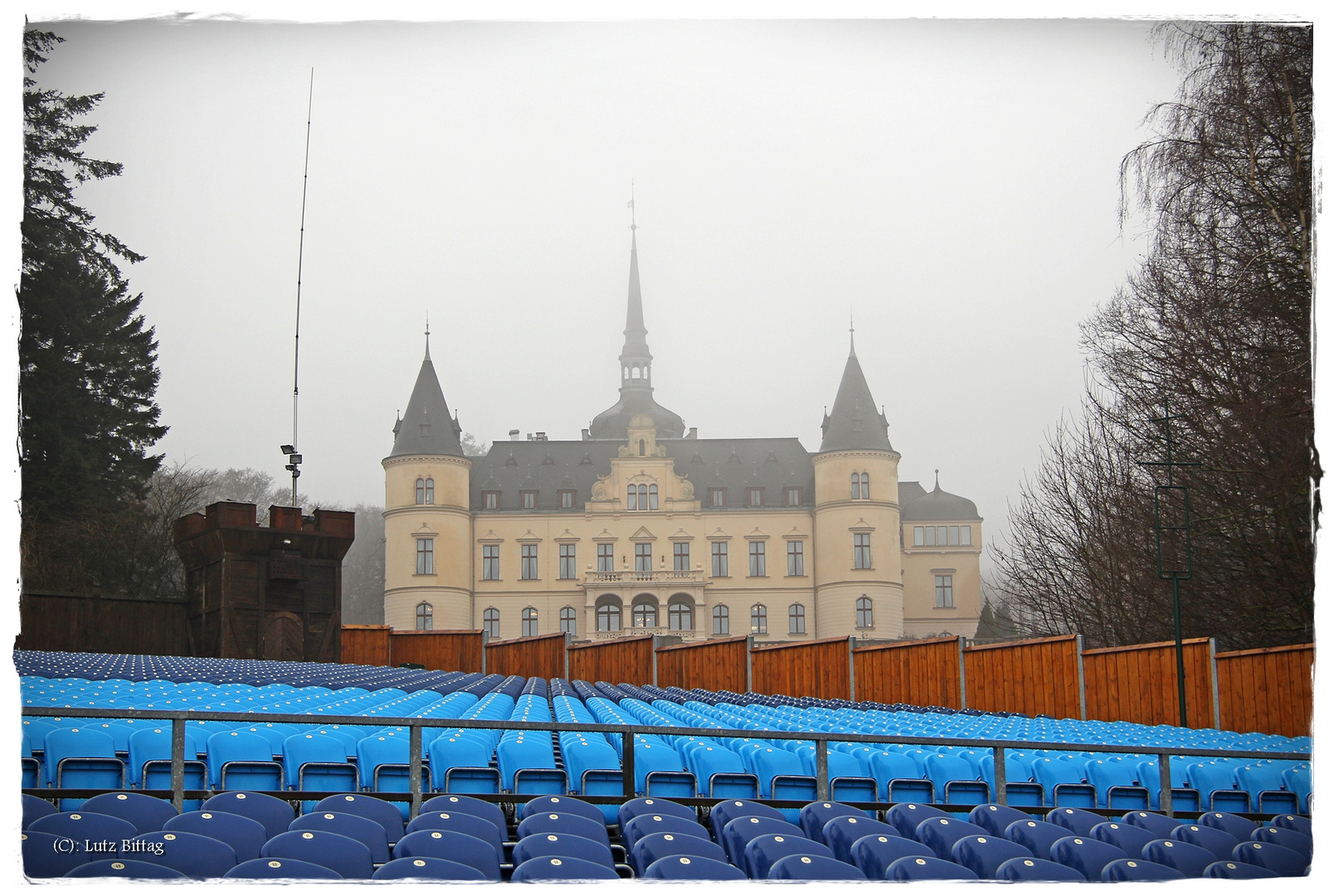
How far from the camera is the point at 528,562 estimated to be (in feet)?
180

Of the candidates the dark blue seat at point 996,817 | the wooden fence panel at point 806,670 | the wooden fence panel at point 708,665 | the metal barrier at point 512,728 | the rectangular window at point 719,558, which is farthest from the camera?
the rectangular window at point 719,558

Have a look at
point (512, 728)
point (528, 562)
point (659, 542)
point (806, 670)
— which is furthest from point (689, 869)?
point (528, 562)

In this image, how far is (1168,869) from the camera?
462cm

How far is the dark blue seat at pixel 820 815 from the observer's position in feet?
16.7

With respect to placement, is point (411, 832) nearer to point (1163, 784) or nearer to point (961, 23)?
point (1163, 784)

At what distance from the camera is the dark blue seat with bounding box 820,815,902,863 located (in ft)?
15.4

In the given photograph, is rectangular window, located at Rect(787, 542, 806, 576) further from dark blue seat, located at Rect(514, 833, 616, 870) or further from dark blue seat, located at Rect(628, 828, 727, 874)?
dark blue seat, located at Rect(514, 833, 616, 870)

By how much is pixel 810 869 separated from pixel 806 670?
1526 centimetres

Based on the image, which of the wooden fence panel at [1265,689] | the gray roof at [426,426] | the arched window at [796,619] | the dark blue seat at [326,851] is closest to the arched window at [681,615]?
the arched window at [796,619]

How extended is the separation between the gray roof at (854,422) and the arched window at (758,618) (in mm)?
8385

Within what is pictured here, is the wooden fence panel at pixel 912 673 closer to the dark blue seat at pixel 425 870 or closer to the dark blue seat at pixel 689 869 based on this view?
the dark blue seat at pixel 689 869

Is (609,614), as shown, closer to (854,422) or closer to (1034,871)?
(854,422)

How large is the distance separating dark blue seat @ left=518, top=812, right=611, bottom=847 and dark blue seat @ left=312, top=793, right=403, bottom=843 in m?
0.56

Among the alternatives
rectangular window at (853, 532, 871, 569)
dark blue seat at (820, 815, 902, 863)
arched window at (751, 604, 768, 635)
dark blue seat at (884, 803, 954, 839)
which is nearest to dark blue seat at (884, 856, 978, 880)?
dark blue seat at (820, 815, 902, 863)
